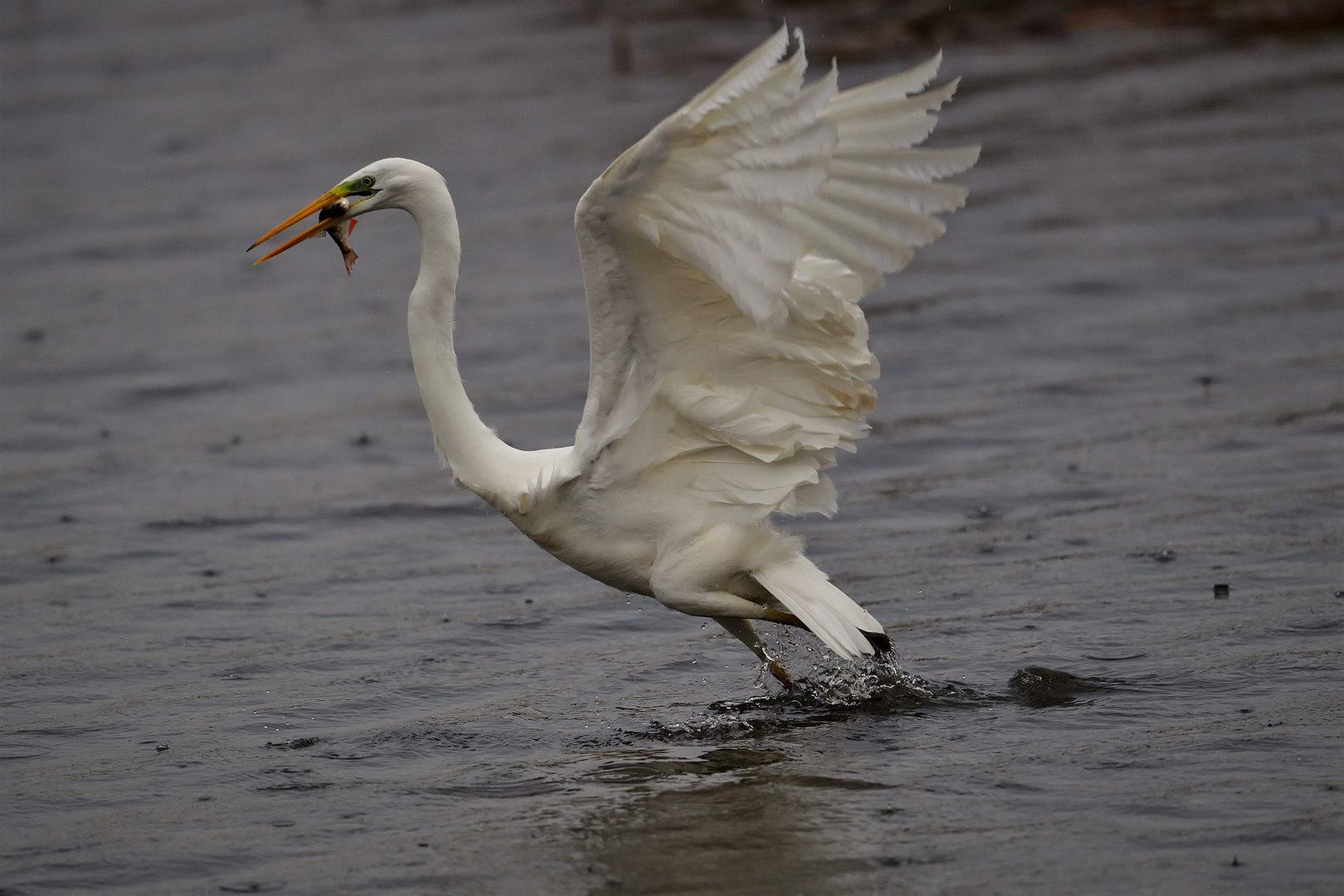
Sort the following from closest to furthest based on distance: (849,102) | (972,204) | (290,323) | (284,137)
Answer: (849,102)
(290,323)
(972,204)
(284,137)

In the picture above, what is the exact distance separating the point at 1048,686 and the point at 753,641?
106cm

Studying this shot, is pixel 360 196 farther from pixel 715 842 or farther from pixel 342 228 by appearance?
pixel 715 842

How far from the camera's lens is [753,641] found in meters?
6.64

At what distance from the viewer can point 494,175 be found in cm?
1462

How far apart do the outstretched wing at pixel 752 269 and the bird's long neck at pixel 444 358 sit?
0.30 meters

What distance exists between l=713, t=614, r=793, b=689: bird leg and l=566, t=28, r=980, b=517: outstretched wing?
461 millimetres

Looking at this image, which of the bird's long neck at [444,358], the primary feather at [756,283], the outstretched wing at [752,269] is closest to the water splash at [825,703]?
the primary feather at [756,283]

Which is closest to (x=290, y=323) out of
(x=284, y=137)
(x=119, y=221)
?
(x=119, y=221)

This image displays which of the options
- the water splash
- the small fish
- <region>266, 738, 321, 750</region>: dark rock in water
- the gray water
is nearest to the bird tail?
the water splash

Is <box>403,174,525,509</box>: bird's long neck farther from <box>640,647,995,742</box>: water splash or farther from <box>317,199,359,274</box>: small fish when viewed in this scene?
<box>640,647,995,742</box>: water splash

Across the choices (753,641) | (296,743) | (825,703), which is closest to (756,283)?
(753,641)

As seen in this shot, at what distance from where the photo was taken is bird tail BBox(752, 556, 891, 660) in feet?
19.5

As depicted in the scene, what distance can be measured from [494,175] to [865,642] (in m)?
9.35

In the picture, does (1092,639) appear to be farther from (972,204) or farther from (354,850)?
(972,204)
